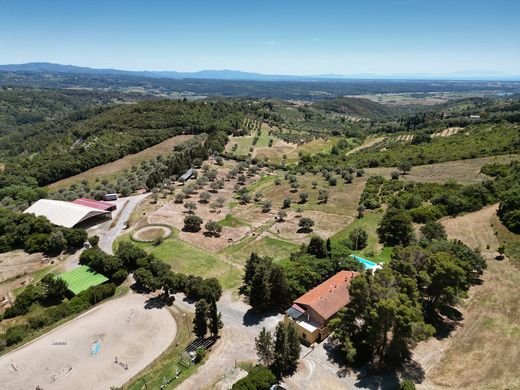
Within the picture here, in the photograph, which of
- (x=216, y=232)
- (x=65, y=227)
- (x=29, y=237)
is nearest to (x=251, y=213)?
(x=216, y=232)

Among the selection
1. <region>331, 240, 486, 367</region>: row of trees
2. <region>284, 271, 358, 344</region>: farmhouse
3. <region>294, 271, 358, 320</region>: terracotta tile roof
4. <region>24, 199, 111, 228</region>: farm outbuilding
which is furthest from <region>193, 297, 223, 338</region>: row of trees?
<region>24, 199, 111, 228</region>: farm outbuilding

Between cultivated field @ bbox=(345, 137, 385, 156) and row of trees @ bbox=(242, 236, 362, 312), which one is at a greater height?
row of trees @ bbox=(242, 236, 362, 312)

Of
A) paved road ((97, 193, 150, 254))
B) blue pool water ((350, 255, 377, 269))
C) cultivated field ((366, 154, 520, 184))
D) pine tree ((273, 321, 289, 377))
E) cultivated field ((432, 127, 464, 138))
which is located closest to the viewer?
pine tree ((273, 321, 289, 377))

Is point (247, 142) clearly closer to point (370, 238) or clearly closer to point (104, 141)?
point (104, 141)

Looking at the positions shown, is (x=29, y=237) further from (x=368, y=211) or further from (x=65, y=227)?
(x=368, y=211)

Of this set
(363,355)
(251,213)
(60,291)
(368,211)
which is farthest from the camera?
(251,213)

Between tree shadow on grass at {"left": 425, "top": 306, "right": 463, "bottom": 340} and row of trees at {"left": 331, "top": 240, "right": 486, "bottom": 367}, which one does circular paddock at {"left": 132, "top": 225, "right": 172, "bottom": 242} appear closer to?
row of trees at {"left": 331, "top": 240, "right": 486, "bottom": 367}
